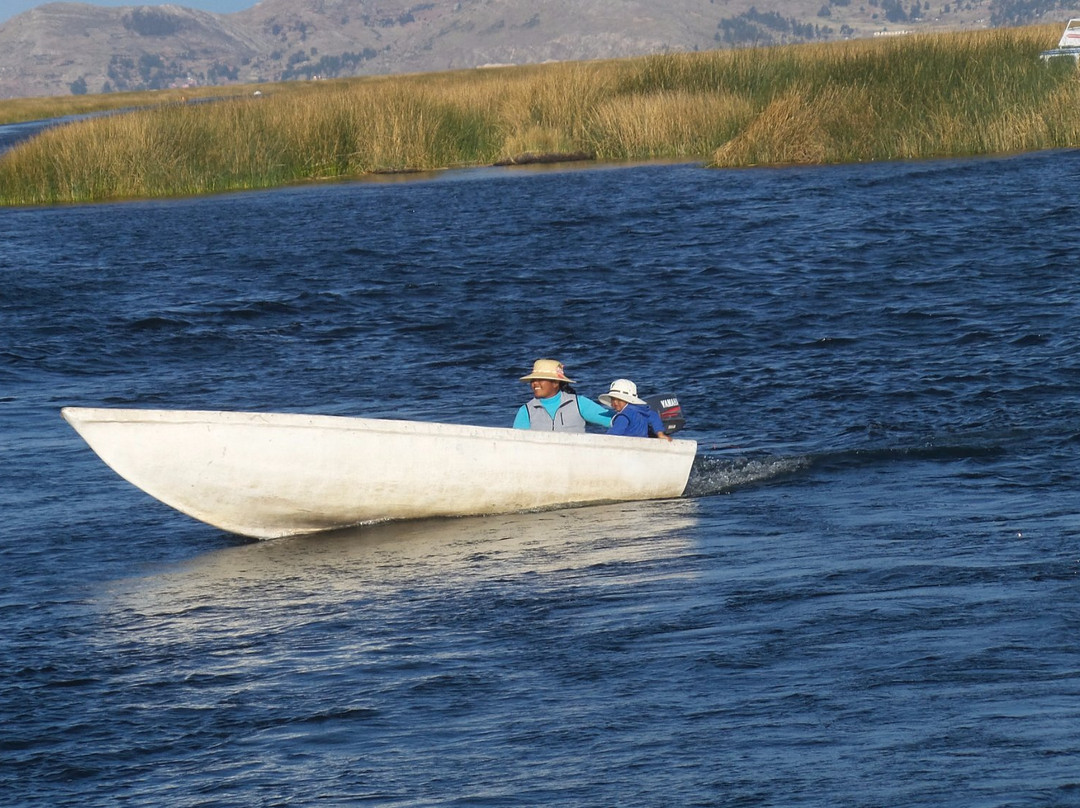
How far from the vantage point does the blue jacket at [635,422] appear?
12320 mm

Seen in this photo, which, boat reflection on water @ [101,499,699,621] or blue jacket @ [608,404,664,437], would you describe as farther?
blue jacket @ [608,404,664,437]

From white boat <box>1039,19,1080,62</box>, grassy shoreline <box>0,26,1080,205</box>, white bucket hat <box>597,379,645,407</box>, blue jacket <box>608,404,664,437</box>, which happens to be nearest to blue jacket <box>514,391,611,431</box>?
blue jacket <box>608,404,664,437</box>

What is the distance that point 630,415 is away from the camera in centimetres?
1234

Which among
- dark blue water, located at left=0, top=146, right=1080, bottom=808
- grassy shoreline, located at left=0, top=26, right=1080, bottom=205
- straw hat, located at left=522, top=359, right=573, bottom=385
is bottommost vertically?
dark blue water, located at left=0, top=146, right=1080, bottom=808

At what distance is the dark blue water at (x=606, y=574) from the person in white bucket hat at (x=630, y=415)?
667 mm

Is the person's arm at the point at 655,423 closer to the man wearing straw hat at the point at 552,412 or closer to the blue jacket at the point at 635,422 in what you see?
the blue jacket at the point at 635,422

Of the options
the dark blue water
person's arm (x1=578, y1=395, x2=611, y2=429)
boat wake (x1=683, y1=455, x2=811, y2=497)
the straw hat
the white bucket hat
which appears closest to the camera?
the dark blue water

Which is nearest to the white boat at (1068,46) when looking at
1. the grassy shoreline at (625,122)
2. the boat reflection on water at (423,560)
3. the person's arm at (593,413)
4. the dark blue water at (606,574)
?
the grassy shoreline at (625,122)

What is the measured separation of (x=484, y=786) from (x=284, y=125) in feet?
112

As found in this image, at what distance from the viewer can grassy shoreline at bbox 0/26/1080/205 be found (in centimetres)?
3338

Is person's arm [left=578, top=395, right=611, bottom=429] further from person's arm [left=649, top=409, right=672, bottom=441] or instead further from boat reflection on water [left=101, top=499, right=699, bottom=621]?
boat reflection on water [left=101, top=499, right=699, bottom=621]

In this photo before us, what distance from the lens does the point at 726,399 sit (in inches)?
641

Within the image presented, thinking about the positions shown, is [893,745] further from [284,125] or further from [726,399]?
[284,125]

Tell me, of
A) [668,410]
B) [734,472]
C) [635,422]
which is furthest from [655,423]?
[734,472]
